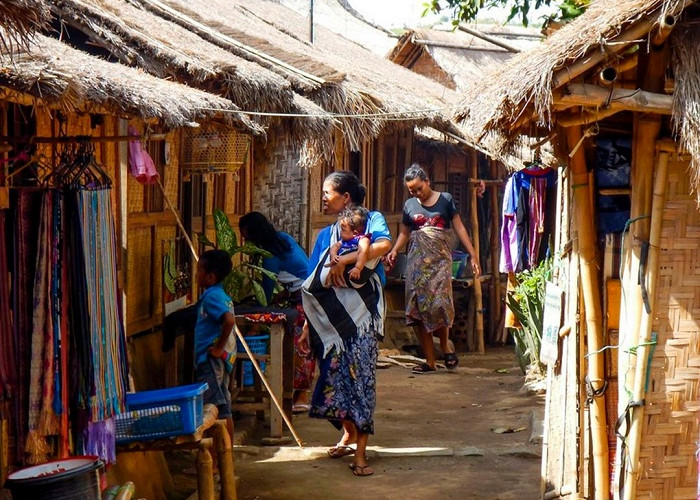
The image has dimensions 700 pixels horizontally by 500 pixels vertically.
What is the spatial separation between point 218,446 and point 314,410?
1.43 m

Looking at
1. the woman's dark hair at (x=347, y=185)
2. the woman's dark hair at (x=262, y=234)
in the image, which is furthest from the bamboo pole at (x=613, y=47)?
the woman's dark hair at (x=262, y=234)

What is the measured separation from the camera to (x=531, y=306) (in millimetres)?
10250

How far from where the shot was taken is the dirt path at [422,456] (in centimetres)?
725

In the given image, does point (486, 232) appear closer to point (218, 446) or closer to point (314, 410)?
point (314, 410)

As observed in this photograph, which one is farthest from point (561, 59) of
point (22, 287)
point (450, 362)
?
point (450, 362)

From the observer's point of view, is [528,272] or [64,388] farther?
[528,272]

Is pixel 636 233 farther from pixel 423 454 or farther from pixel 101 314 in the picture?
pixel 423 454

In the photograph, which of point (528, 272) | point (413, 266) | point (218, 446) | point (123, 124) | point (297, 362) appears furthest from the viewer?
point (413, 266)

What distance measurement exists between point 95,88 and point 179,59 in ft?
8.96

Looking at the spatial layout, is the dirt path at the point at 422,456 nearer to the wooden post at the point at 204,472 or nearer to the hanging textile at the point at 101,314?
the wooden post at the point at 204,472

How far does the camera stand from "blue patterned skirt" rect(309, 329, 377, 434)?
762cm

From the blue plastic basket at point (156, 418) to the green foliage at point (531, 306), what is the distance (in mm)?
4534

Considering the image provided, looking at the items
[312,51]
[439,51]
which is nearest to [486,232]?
[439,51]

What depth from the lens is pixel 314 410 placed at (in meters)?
7.70
